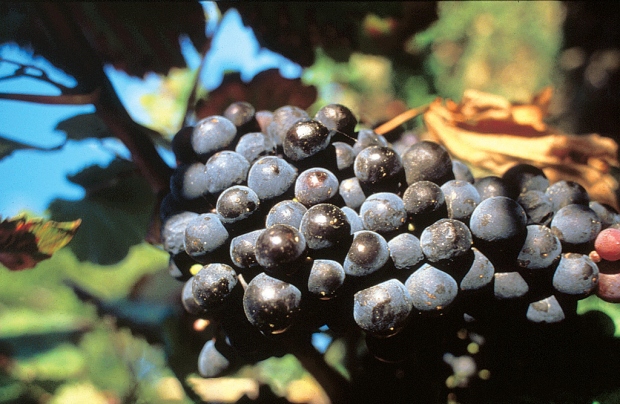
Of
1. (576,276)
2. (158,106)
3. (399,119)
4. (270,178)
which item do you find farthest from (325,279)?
(158,106)

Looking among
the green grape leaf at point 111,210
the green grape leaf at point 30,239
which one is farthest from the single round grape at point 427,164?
the green grape leaf at point 30,239

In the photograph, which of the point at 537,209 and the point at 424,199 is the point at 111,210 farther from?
the point at 537,209

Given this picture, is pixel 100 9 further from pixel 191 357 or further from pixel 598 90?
pixel 598 90

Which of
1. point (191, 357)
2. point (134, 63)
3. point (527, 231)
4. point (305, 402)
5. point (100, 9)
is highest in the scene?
point (100, 9)

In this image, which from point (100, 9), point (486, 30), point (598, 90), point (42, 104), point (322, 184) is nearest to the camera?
point (322, 184)

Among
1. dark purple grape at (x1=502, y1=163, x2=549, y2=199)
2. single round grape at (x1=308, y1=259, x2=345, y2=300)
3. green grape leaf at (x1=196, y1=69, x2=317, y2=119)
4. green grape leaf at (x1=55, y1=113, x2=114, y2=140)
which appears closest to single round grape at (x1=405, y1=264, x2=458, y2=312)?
single round grape at (x1=308, y1=259, x2=345, y2=300)

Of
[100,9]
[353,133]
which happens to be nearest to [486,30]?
[353,133]

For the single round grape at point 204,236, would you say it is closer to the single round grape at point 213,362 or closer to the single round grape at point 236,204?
the single round grape at point 236,204
